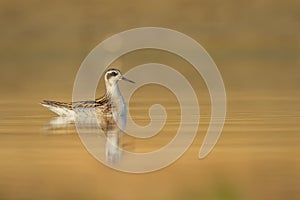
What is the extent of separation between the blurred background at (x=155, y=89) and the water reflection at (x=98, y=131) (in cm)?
20

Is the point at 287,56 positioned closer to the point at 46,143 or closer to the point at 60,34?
the point at 60,34

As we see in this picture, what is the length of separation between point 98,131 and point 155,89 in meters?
6.40

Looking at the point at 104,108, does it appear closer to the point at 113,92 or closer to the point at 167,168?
the point at 113,92

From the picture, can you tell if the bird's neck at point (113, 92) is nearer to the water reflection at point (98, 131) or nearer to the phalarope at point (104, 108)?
the phalarope at point (104, 108)

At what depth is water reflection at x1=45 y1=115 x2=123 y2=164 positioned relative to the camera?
14.0m

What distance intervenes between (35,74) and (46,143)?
12.1m

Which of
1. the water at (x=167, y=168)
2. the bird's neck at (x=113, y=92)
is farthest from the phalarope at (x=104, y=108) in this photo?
the water at (x=167, y=168)

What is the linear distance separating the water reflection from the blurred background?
20 centimetres

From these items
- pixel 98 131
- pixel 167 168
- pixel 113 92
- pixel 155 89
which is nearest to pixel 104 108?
pixel 113 92

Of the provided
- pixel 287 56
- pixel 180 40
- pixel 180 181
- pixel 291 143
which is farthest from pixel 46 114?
pixel 180 40

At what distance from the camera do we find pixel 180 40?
3269cm

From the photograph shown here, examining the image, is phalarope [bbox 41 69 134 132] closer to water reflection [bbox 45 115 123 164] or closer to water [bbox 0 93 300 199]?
water reflection [bbox 45 115 123 164]

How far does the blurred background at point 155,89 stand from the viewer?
11688mm

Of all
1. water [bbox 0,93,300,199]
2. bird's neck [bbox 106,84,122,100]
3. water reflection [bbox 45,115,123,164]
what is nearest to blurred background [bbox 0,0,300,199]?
water [bbox 0,93,300,199]
